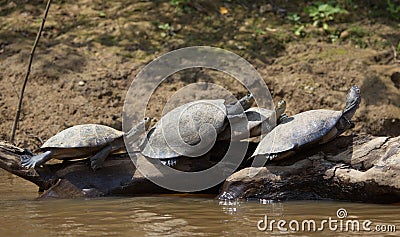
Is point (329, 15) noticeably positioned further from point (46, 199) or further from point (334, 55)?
point (46, 199)

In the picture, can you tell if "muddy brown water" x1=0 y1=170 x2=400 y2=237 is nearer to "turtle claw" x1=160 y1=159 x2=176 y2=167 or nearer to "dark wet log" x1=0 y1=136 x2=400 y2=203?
"dark wet log" x1=0 y1=136 x2=400 y2=203

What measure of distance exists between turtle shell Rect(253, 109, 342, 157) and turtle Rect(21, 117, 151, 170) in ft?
3.85

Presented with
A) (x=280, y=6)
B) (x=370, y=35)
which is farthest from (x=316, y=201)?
(x=280, y=6)

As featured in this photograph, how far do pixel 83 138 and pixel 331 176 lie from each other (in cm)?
194

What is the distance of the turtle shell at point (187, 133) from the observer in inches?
197

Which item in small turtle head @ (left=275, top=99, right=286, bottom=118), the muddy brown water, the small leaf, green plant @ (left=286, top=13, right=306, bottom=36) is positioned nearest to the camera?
the muddy brown water

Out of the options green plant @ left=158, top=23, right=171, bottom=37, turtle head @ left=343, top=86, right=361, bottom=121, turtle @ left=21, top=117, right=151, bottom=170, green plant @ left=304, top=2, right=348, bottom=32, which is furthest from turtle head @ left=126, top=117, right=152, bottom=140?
green plant @ left=304, top=2, right=348, bottom=32

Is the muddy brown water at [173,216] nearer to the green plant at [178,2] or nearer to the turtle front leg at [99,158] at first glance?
the turtle front leg at [99,158]

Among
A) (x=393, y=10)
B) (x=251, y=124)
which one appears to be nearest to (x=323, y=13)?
(x=393, y=10)

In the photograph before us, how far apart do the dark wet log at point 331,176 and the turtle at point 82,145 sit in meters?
0.99

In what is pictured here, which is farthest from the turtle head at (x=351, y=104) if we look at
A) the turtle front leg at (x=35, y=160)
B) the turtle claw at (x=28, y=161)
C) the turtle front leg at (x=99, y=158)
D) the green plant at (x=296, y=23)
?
the green plant at (x=296, y=23)

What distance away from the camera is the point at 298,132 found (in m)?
4.82

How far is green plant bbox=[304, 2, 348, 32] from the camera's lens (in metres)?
9.24

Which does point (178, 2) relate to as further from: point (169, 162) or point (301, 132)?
point (301, 132)
